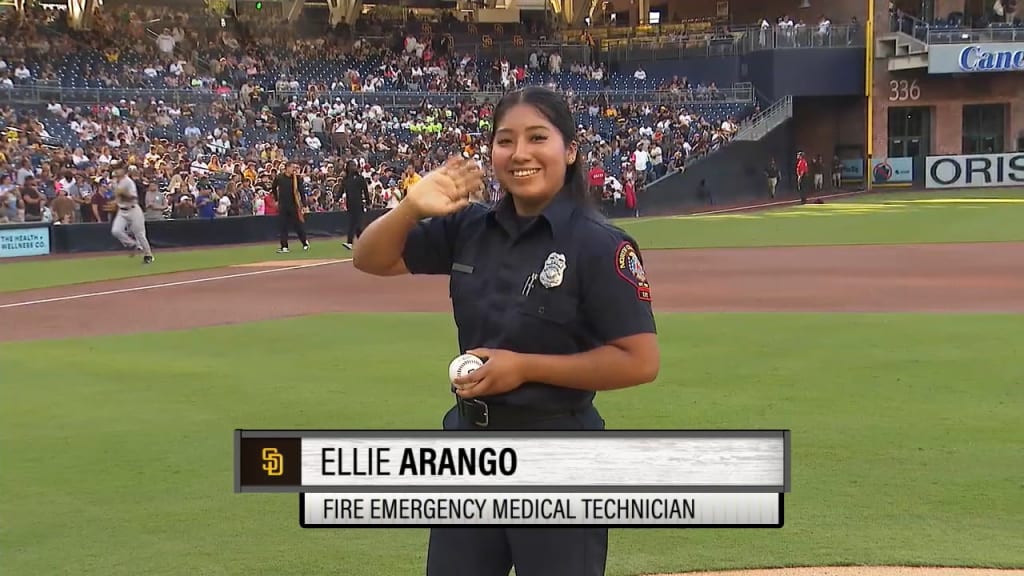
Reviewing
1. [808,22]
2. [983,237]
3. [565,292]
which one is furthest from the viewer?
[808,22]

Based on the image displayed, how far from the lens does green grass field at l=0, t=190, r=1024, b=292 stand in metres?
21.4

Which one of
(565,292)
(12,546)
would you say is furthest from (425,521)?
(12,546)

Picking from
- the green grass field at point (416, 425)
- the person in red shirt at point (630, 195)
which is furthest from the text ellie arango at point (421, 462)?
the person in red shirt at point (630, 195)

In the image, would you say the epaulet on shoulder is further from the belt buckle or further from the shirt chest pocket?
the belt buckle

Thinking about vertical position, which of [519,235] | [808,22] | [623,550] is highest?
[808,22]

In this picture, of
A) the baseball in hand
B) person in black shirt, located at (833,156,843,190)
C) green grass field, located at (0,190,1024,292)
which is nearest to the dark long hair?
the baseball in hand

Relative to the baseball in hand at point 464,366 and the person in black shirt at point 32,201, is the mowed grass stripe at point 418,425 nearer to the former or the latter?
the baseball in hand at point 464,366

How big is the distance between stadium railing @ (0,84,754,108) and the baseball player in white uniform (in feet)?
34.4

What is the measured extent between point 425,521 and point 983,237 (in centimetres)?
2387

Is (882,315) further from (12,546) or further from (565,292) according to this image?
(565,292)

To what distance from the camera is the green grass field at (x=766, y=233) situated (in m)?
21.4

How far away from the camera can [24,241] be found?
81.1ft

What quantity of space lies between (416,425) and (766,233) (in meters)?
19.9

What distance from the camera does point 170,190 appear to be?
90.9ft
